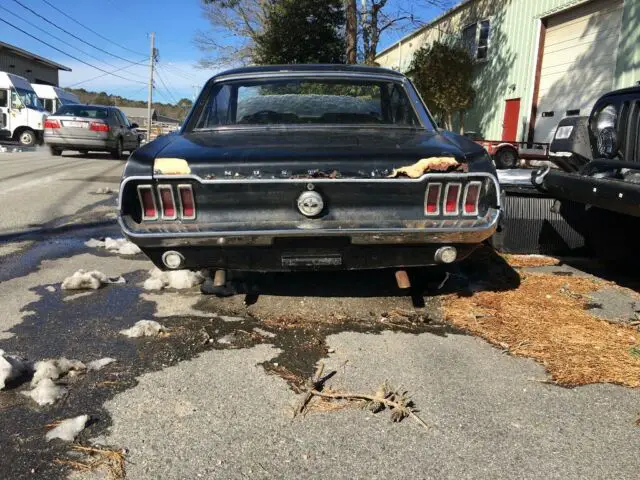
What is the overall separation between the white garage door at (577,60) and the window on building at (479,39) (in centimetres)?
365

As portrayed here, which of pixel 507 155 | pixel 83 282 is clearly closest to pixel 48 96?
pixel 507 155

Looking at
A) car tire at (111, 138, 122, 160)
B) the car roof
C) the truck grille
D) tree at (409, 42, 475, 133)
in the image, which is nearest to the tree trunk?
tree at (409, 42, 475, 133)

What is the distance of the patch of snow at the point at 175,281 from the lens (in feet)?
14.4

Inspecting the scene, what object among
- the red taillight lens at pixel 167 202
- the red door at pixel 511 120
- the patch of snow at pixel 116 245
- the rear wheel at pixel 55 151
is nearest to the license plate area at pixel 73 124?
the rear wheel at pixel 55 151

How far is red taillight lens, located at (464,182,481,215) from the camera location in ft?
10.8

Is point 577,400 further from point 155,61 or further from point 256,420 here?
point 155,61

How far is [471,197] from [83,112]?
1593cm

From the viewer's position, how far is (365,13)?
20922mm

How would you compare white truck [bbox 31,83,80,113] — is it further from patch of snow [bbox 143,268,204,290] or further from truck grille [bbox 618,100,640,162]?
truck grille [bbox 618,100,640,162]

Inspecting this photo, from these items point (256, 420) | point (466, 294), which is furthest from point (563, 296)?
point (256, 420)

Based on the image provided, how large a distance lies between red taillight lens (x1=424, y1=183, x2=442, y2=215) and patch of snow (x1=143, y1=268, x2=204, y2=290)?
202 cm

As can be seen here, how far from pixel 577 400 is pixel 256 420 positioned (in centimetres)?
Answer: 154

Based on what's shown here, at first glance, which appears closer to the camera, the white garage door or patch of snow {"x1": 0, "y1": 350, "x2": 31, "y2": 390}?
patch of snow {"x1": 0, "y1": 350, "x2": 31, "y2": 390}

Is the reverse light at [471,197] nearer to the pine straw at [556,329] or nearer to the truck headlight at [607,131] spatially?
the pine straw at [556,329]
